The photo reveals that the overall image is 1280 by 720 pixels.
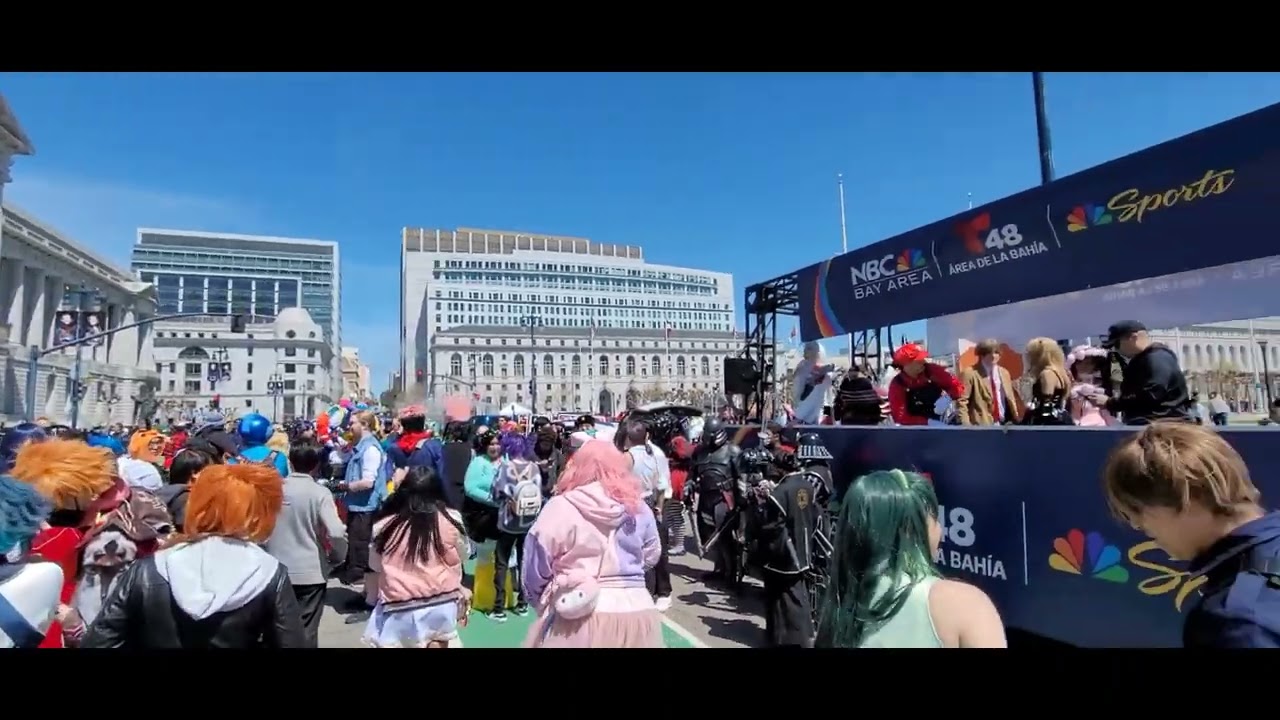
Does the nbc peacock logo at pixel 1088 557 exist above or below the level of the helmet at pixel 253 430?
below

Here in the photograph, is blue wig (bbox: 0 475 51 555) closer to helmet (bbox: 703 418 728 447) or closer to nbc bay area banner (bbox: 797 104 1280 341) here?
nbc bay area banner (bbox: 797 104 1280 341)

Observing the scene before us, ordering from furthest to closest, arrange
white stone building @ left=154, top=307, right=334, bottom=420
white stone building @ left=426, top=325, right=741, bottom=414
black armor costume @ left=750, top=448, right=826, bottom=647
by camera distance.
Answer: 1. white stone building @ left=426, top=325, right=741, bottom=414
2. white stone building @ left=154, top=307, right=334, bottom=420
3. black armor costume @ left=750, top=448, right=826, bottom=647

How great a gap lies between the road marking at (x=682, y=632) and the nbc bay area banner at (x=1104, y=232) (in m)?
4.62

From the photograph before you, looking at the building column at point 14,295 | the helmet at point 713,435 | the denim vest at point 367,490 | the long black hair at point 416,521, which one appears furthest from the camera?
the building column at point 14,295

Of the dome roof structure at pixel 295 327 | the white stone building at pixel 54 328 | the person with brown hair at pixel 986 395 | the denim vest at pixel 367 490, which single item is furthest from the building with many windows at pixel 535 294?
the person with brown hair at pixel 986 395

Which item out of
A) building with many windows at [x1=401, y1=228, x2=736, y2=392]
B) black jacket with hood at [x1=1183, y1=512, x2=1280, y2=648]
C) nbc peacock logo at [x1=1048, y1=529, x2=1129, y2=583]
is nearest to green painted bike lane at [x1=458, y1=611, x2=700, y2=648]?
nbc peacock logo at [x1=1048, y1=529, x2=1129, y2=583]

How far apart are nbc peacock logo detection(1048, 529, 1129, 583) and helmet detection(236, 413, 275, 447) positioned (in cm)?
653

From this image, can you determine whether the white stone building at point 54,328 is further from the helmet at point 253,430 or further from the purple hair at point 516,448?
the purple hair at point 516,448

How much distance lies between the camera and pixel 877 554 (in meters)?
1.80

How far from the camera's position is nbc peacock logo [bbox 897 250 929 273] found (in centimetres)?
739

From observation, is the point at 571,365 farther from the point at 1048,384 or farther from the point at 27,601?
the point at 27,601

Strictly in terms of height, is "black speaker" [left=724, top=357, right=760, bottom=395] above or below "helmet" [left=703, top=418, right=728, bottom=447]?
above

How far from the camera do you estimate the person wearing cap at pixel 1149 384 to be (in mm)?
3812
